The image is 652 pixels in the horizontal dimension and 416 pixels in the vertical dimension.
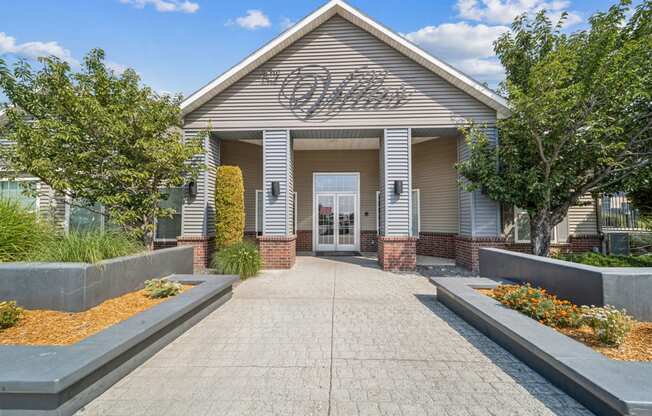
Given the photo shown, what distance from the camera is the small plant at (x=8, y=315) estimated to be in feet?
11.3

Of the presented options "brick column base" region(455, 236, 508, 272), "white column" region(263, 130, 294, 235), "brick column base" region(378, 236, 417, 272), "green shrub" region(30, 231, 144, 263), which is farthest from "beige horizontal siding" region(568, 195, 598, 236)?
"green shrub" region(30, 231, 144, 263)

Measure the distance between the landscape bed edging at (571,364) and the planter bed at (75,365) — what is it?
4.04 metres

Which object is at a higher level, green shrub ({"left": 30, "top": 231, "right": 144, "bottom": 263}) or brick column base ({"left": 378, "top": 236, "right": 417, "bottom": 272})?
green shrub ({"left": 30, "top": 231, "right": 144, "bottom": 263})

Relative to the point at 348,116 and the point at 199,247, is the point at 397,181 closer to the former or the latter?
the point at 348,116

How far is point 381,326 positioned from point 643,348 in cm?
278

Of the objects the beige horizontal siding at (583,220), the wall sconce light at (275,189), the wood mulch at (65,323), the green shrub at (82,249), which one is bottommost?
the wood mulch at (65,323)

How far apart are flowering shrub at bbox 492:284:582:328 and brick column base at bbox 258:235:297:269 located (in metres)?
5.53

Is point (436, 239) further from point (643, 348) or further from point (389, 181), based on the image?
point (643, 348)

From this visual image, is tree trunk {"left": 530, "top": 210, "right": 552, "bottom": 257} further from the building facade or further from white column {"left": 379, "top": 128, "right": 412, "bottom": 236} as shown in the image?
white column {"left": 379, "top": 128, "right": 412, "bottom": 236}

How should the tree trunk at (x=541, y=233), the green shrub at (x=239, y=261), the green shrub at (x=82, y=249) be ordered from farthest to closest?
the tree trunk at (x=541, y=233) → the green shrub at (x=239, y=261) → the green shrub at (x=82, y=249)

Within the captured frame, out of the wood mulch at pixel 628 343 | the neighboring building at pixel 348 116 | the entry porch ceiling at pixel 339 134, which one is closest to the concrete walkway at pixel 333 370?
the wood mulch at pixel 628 343

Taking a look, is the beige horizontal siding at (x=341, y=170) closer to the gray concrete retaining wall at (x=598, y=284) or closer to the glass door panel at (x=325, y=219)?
the glass door panel at (x=325, y=219)

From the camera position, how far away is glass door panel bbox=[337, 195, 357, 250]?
1183cm

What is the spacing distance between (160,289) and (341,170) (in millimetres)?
8446
